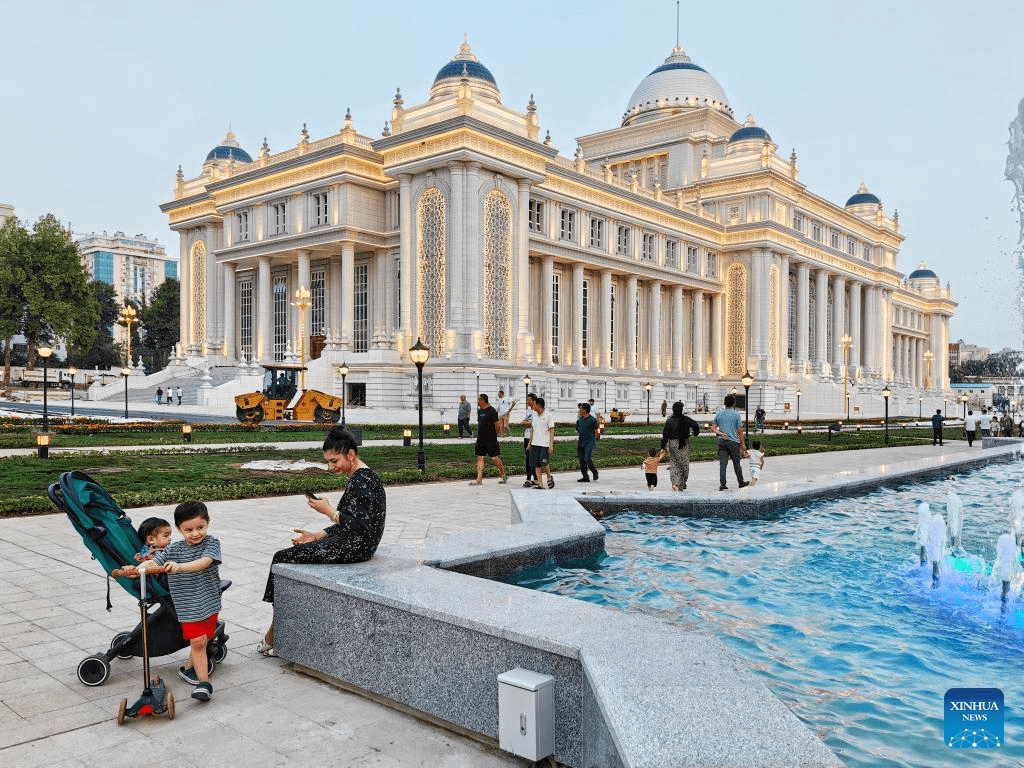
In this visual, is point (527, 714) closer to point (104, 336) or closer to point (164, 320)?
point (164, 320)

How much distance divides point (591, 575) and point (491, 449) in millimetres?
7282

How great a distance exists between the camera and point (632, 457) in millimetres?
22438

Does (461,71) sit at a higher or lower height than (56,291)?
higher

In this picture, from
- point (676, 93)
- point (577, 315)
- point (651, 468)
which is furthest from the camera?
point (676, 93)

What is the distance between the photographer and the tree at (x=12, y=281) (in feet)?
200

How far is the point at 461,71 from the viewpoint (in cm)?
4781

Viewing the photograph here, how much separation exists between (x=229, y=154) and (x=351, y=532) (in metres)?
64.6

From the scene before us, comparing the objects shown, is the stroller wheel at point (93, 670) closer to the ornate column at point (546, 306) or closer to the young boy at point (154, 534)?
the young boy at point (154, 534)

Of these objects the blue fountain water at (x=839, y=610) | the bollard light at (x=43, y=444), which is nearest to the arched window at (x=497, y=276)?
the bollard light at (x=43, y=444)

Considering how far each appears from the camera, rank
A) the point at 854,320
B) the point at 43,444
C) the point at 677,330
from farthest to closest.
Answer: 1. the point at 854,320
2. the point at 677,330
3. the point at 43,444

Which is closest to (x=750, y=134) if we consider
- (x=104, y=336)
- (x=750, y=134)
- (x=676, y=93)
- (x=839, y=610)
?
(x=750, y=134)

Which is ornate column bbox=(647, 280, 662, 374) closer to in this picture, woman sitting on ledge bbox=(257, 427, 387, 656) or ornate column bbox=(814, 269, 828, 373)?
ornate column bbox=(814, 269, 828, 373)

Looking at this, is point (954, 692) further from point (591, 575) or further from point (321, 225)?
point (321, 225)

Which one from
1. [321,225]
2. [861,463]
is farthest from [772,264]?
Result: [861,463]
